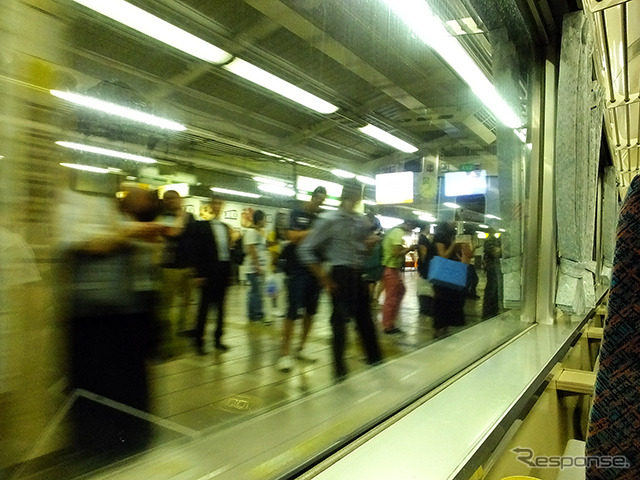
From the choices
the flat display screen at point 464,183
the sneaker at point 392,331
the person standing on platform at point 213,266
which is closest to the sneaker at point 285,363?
the person standing on platform at point 213,266

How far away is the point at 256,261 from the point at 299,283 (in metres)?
0.54

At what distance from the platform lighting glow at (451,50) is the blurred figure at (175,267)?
1.70 metres

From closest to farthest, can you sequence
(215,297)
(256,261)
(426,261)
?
(215,297)
(256,261)
(426,261)

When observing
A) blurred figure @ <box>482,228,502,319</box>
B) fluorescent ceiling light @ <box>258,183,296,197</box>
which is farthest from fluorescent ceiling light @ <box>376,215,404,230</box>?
fluorescent ceiling light @ <box>258,183,296,197</box>

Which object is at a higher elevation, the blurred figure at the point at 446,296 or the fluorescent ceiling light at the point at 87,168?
the fluorescent ceiling light at the point at 87,168

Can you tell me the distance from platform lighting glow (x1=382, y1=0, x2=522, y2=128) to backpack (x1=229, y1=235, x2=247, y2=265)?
193 cm

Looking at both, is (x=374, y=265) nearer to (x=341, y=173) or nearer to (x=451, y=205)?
(x=341, y=173)

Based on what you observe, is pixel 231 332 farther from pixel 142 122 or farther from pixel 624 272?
pixel 624 272

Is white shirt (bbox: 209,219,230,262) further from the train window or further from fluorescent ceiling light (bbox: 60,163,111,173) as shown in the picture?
fluorescent ceiling light (bbox: 60,163,111,173)

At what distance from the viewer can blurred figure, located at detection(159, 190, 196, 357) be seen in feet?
6.74

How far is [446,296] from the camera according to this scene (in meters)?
4.61

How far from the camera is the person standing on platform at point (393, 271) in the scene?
15.6 feet

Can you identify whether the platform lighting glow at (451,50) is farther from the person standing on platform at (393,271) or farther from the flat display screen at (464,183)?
the person standing on platform at (393,271)

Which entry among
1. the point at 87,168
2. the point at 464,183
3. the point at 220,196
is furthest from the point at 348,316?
the point at 464,183
